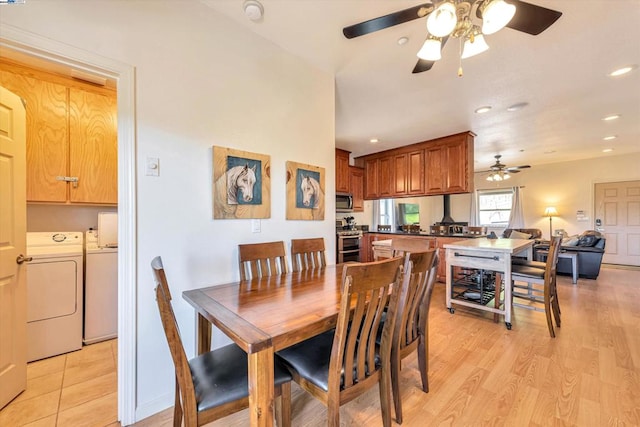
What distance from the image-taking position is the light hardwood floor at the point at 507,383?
1535 mm

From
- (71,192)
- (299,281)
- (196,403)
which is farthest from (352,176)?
(196,403)

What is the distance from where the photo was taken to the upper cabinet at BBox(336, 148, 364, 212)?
5160mm

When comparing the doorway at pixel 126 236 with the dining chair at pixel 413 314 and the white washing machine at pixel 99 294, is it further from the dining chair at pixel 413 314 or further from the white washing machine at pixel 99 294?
the dining chair at pixel 413 314

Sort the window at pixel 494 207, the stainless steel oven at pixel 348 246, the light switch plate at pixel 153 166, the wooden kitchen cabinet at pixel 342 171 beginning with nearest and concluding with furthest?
the light switch plate at pixel 153 166, the stainless steel oven at pixel 348 246, the wooden kitchen cabinet at pixel 342 171, the window at pixel 494 207

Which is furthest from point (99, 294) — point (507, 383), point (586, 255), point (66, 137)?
point (586, 255)

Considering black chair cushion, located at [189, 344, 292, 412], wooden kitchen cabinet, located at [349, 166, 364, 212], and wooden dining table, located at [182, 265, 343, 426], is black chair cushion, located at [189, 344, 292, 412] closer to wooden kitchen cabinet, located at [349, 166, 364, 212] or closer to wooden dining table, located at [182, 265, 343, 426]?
wooden dining table, located at [182, 265, 343, 426]

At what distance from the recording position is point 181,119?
1706mm

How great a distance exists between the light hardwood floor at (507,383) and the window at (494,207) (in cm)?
517

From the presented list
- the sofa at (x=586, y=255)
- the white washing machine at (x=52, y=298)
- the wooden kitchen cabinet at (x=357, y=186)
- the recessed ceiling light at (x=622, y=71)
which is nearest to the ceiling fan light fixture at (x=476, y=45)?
the recessed ceiling light at (x=622, y=71)

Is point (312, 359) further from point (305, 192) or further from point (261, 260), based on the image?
point (305, 192)

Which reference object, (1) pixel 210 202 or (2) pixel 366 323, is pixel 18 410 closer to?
(1) pixel 210 202

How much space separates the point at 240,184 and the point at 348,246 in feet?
10.2

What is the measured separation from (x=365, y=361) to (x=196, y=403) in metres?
0.80

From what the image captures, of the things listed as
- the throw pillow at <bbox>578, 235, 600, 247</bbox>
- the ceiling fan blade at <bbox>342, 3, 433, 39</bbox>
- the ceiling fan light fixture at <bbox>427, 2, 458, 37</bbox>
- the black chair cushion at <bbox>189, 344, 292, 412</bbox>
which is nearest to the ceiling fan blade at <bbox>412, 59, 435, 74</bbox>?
the ceiling fan blade at <bbox>342, 3, 433, 39</bbox>
